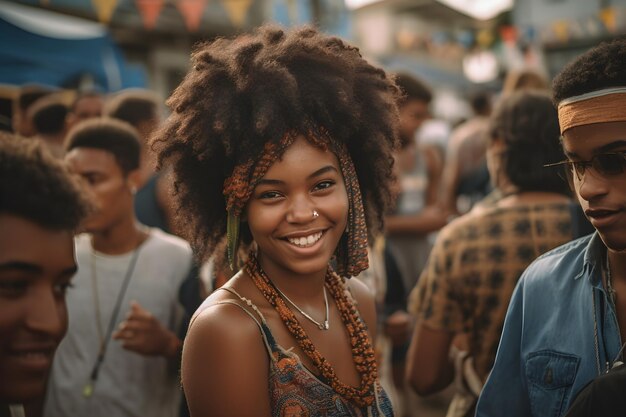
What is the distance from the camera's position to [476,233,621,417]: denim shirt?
71.3 inches

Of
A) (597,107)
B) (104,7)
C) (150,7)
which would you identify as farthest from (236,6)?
(597,107)

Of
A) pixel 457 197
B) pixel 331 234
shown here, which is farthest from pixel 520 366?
pixel 457 197

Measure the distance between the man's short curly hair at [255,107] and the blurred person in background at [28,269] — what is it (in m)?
0.47

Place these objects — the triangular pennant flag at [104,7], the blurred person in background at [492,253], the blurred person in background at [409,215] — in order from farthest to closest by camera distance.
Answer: the triangular pennant flag at [104,7] < the blurred person in background at [409,215] < the blurred person in background at [492,253]

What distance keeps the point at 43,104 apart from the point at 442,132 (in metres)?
7.69

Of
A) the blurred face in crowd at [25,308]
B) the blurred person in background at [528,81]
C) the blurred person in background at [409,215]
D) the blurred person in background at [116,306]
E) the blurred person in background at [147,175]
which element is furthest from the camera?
the blurred person in background at [409,215]

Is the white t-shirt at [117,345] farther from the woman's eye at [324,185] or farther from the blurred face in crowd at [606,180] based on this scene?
the blurred face in crowd at [606,180]

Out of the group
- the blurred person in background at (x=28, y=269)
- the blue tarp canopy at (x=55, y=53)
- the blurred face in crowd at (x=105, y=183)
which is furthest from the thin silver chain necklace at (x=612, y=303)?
the blue tarp canopy at (x=55, y=53)

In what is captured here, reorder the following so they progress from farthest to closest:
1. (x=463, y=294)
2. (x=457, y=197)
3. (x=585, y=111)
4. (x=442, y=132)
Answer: (x=442, y=132), (x=457, y=197), (x=463, y=294), (x=585, y=111)

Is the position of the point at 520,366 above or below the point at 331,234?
below

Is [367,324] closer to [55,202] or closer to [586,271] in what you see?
[586,271]

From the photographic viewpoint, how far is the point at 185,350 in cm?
182

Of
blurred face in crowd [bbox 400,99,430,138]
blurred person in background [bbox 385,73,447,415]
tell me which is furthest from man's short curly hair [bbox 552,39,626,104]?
blurred face in crowd [bbox 400,99,430,138]

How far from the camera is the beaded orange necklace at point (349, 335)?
193cm
